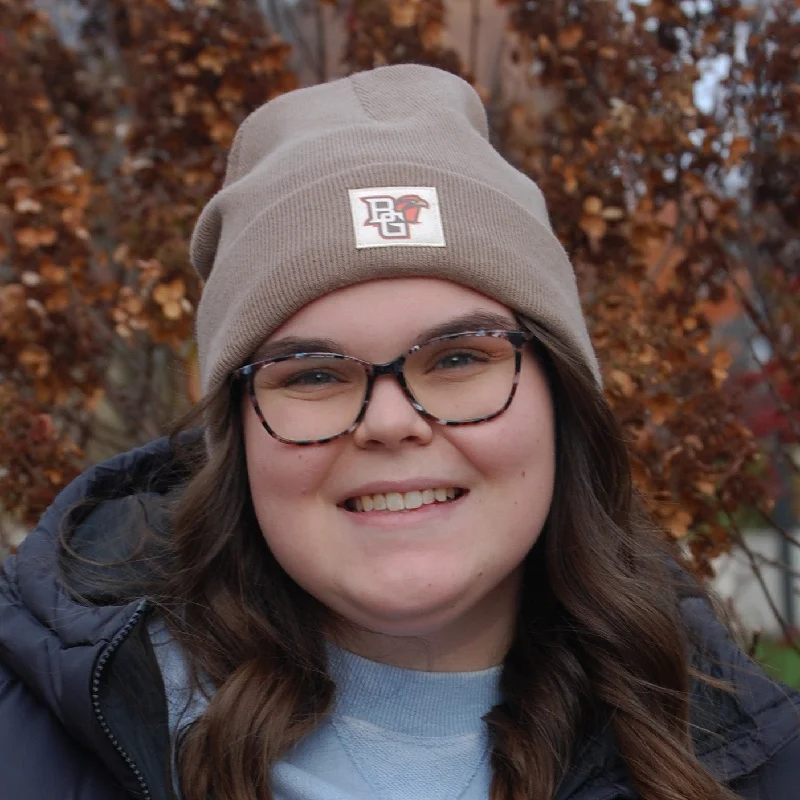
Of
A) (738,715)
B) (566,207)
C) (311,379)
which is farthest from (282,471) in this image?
(566,207)

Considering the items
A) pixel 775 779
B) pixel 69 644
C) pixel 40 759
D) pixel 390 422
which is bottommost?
pixel 775 779

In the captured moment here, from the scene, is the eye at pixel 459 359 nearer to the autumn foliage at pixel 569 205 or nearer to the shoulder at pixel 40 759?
the shoulder at pixel 40 759

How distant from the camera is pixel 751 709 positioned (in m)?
1.96

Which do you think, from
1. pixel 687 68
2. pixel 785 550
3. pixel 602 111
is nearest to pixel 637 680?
pixel 687 68

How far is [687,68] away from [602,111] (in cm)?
43

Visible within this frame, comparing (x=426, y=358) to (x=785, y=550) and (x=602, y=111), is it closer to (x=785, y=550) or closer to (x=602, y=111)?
(x=602, y=111)

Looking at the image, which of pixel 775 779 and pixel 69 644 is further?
pixel 775 779

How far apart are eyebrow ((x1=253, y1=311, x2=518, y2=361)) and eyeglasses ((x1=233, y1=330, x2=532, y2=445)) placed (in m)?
0.01

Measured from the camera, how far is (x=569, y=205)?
3.16 metres

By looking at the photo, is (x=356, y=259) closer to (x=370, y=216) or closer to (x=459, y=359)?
(x=370, y=216)

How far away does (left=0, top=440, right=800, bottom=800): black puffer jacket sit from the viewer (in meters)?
1.66

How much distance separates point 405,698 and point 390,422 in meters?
0.54

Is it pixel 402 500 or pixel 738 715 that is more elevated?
pixel 402 500

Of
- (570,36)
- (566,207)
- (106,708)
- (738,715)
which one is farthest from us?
(570,36)
